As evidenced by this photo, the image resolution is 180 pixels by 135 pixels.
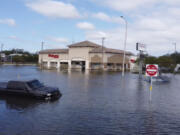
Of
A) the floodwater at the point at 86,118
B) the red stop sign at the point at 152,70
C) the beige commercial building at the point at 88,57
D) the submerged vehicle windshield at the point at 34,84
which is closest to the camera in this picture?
the floodwater at the point at 86,118

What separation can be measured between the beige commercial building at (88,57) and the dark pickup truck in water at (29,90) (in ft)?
183

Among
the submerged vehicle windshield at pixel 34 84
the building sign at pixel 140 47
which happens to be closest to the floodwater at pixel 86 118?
the submerged vehicle windshield at pixel 34 84

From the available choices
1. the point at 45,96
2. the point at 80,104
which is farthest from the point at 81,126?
the point at 45,96

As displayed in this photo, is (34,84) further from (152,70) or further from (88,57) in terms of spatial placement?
A: (88,57)

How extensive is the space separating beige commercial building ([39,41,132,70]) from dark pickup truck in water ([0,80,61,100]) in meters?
55.8

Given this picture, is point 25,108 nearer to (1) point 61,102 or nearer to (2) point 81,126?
(1) point 61,102

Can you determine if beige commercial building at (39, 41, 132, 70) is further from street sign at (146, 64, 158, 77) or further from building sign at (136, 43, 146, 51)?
street sign at (146, 64, 158, 77)

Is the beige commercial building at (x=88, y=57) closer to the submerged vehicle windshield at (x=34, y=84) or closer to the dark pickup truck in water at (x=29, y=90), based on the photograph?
the submerged vehicle windshield at (x=34, y=84)

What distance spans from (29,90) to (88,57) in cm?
5754

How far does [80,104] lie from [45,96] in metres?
2.44

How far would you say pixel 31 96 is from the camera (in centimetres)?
1366

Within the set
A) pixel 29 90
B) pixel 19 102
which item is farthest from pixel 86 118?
pixel 29 90

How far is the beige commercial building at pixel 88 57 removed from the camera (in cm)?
7056

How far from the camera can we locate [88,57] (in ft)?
233
